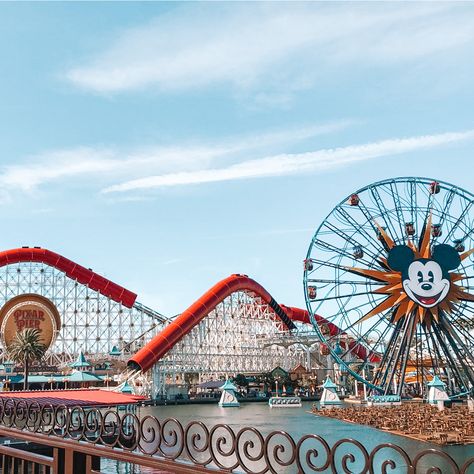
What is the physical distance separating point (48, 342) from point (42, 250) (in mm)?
8764

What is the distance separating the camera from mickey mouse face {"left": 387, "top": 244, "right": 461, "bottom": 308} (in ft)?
125


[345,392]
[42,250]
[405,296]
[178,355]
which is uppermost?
[42,250]

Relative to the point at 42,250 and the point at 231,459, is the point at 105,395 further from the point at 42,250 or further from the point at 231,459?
the point at 42,250

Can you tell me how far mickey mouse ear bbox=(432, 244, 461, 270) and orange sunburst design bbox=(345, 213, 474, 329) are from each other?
44 centimetres

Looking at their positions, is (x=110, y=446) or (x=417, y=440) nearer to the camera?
(x=110, y=446)

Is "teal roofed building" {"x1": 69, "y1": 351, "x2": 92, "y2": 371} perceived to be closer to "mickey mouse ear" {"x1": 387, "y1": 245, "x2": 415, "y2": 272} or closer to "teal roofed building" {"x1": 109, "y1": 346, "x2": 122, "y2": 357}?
"teal roofed building" {"x1": 109, "y1": 346, "x2": 122, "y2": 357}

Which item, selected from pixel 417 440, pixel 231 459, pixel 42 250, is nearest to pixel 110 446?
pixel 231 459

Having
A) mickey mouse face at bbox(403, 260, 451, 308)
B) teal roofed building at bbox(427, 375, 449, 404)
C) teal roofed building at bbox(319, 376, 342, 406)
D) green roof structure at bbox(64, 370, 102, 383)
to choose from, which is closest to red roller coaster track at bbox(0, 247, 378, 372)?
green roof structure at bbox(64, 370, 102, 383)

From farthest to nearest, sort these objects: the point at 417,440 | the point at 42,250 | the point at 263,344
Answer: the point at 263,344
the point at 42,250
the point at 417,440

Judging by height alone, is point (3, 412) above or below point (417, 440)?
→ above

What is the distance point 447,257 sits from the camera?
38688 millimetres

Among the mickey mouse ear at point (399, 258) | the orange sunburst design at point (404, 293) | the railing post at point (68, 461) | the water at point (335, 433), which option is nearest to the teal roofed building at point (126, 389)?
the water at point (335, 433)

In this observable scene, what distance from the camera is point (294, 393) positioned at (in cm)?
6825

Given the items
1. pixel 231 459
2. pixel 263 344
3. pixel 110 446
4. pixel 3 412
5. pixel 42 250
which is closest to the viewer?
pixel 110 446
